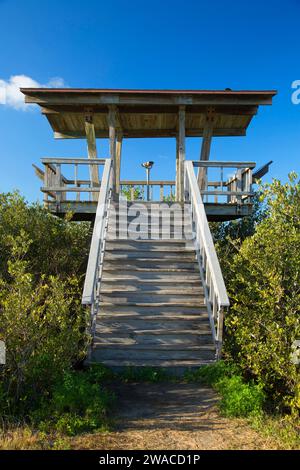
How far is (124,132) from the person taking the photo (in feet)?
48.6

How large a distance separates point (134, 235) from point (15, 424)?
5.47 metres

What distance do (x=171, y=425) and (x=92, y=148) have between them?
9464 mm

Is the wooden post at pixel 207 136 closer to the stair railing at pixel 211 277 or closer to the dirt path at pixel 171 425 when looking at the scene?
the stair railing at pixel 211 277

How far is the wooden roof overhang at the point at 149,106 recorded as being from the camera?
37.4 feet

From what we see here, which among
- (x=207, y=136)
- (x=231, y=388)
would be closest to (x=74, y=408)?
(x=231, y=388)

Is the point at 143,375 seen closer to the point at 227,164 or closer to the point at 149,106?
the point at 227,164

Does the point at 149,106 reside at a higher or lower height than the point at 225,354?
higher

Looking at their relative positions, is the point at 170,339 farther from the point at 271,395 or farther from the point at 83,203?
the point at 83,203

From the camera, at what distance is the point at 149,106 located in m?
12.2

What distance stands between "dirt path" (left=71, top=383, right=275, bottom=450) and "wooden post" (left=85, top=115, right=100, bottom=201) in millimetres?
7282

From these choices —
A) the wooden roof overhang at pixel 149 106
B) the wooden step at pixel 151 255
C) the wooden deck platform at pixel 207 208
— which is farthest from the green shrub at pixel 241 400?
the wooden roof overhang at pixel 149 106

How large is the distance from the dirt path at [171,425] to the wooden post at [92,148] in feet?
23.9

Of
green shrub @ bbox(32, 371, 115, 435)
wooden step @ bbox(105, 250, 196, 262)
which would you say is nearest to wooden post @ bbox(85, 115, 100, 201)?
wooden step @ bbox(105, 250, 196, 262)
